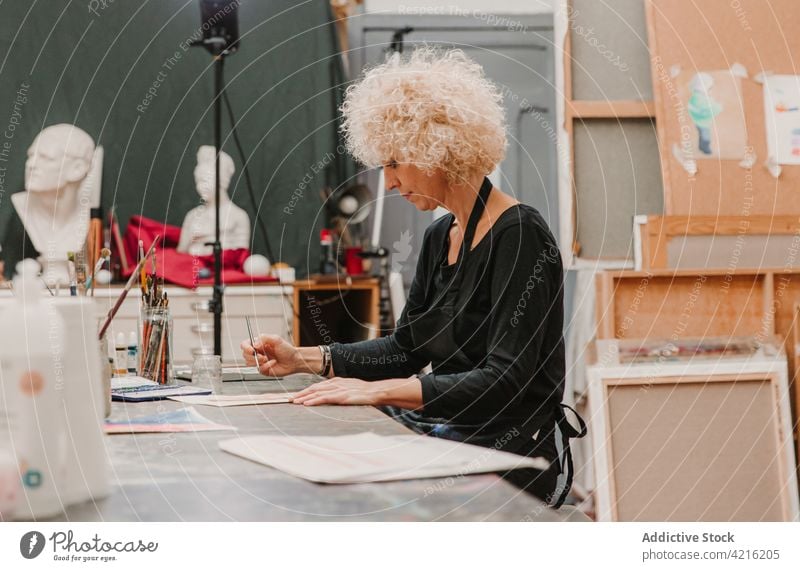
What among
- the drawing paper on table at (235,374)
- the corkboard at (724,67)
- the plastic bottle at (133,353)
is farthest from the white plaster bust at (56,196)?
the corkboard at (724,67)

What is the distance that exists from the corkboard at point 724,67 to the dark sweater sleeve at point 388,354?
886 mm

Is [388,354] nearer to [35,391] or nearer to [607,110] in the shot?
[35,391]

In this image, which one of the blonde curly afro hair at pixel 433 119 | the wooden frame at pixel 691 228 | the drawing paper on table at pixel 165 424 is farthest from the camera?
the wooden frame at pixel 691 228

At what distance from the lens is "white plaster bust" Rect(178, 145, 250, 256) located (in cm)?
266

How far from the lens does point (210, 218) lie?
2.71 m

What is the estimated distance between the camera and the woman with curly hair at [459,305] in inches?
53.1

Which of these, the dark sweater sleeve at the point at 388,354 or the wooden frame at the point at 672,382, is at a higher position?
the dark sweater sleeve at the point at 388,354

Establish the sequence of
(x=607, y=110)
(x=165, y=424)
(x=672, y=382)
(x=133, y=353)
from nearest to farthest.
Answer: (x=165, y=424) < (x=133, y=353) < (x=672, y=382) < (x=607, y=110)

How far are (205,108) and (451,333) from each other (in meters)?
1.74

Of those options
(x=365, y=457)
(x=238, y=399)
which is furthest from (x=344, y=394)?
(x=365, y=457)

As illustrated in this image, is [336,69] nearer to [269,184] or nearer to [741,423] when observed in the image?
[269,184]

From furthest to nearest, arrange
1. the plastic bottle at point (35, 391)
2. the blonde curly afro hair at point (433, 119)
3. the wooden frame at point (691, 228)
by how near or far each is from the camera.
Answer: the wooden frame at point (691, 228) → the blonde curly afro hair at point (433, 119) → the plastic bottle at point (35, 391)

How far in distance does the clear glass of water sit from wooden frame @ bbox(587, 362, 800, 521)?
934 millimetres

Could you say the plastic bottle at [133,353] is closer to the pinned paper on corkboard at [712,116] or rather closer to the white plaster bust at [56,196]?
the white plaster bust at [56,196]
